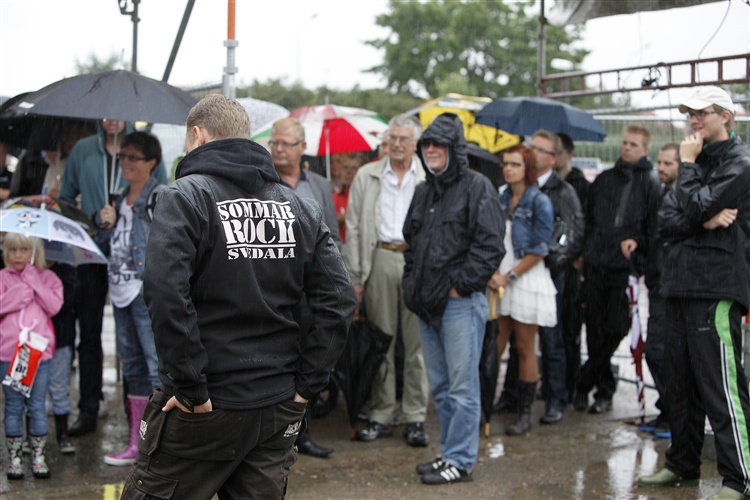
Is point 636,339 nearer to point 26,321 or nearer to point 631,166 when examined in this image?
point 631,166

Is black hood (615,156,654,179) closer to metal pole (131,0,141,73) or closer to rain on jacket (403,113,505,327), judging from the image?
rain on jacket (403,113,505,327)

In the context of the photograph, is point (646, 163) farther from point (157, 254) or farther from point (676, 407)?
point (157, 254)

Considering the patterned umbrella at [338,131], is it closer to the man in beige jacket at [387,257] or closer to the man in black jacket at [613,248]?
the man in beige jacket at [387,257]

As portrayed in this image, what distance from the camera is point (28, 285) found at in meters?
5.22

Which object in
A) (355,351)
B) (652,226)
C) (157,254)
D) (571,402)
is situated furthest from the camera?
(571,402)

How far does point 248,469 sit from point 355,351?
303 cm

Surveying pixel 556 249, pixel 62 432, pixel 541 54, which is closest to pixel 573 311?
pixel 556 249

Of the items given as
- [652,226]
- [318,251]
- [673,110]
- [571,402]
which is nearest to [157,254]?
[318,251]

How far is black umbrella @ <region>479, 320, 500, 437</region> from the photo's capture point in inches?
233

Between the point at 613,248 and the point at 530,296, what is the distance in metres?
1.02

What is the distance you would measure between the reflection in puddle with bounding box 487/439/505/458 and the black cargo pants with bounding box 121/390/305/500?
305cm

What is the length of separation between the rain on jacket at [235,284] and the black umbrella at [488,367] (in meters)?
2.88

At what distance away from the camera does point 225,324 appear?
290 centimetres

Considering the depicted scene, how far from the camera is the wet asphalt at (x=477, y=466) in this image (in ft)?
16.4
